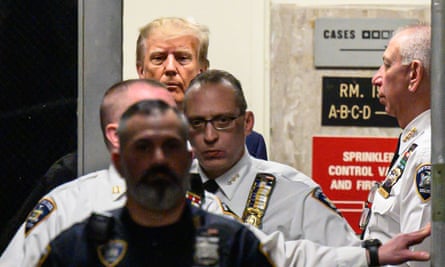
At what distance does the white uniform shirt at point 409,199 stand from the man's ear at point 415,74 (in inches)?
3.7

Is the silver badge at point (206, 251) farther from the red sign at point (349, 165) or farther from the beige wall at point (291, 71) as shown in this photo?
the red sign at point (349, 165)

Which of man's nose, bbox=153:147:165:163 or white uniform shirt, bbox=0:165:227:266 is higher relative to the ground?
man's nose, bbox=153:147:165:163

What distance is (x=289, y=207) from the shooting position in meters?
2.72

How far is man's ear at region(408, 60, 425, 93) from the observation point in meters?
3.34

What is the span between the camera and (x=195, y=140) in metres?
2.62

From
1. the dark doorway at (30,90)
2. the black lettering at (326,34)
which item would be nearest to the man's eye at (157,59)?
the dark doorway at (30,90)

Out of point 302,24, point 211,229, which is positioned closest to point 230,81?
point 211,229

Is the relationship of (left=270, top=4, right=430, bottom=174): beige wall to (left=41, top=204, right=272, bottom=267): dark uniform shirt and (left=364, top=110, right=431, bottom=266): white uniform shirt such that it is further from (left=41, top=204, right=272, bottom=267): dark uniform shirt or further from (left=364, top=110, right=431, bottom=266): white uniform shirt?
(left=41, top=204, right=272, bottom=267): dark uniform shirt

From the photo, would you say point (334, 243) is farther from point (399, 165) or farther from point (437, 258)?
point (399, 165)

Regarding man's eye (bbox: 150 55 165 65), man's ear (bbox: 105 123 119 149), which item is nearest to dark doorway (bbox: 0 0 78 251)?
man's eye (bbox: 150 55 165 65)

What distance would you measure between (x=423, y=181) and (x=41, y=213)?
126 cm

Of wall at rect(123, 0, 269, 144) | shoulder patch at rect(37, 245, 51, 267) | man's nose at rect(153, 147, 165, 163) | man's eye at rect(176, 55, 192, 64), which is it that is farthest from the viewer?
wall at rect(123, 0, 269, 144)

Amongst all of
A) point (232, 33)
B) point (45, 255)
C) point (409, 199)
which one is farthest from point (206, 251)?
point (232, 33)

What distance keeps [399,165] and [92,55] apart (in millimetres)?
1020
